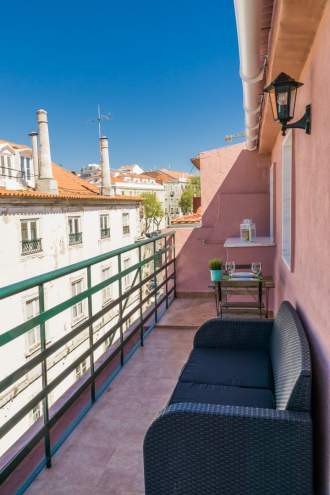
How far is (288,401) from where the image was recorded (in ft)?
5.87

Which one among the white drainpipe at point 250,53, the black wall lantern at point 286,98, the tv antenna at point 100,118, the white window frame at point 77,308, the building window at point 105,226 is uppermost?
the tv antenna at point 100,118

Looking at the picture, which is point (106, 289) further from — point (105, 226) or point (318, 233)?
point (318, 233)

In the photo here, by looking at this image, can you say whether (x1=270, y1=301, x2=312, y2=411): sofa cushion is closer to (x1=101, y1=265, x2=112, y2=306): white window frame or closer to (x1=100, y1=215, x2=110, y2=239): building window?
(x1=101, y1=265, x2=112, y2=306): white window frame

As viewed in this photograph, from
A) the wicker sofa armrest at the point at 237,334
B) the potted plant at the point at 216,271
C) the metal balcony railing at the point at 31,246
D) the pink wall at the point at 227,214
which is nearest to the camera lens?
the wicker sofa armrest at the point at 237,334

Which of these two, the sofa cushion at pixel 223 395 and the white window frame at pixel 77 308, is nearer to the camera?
the sofa cushion at pixel 223 395

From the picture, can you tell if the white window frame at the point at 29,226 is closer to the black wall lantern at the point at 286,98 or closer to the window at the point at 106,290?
the window at the point at 106,290

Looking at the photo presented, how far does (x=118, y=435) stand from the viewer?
262 cm

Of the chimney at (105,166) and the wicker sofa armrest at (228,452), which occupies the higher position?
the chimney at (105,166)

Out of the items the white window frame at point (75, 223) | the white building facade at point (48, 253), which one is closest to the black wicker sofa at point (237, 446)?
the white building facade at point (48, 253)

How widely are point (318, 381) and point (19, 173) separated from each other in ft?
69.4

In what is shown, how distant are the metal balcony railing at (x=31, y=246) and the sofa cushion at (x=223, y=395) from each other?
39.2 ft

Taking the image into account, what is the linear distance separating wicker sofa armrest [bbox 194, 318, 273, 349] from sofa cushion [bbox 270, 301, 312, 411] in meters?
0.25

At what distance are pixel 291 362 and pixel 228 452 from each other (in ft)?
1.70

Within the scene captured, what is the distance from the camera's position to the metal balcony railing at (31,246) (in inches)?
531
